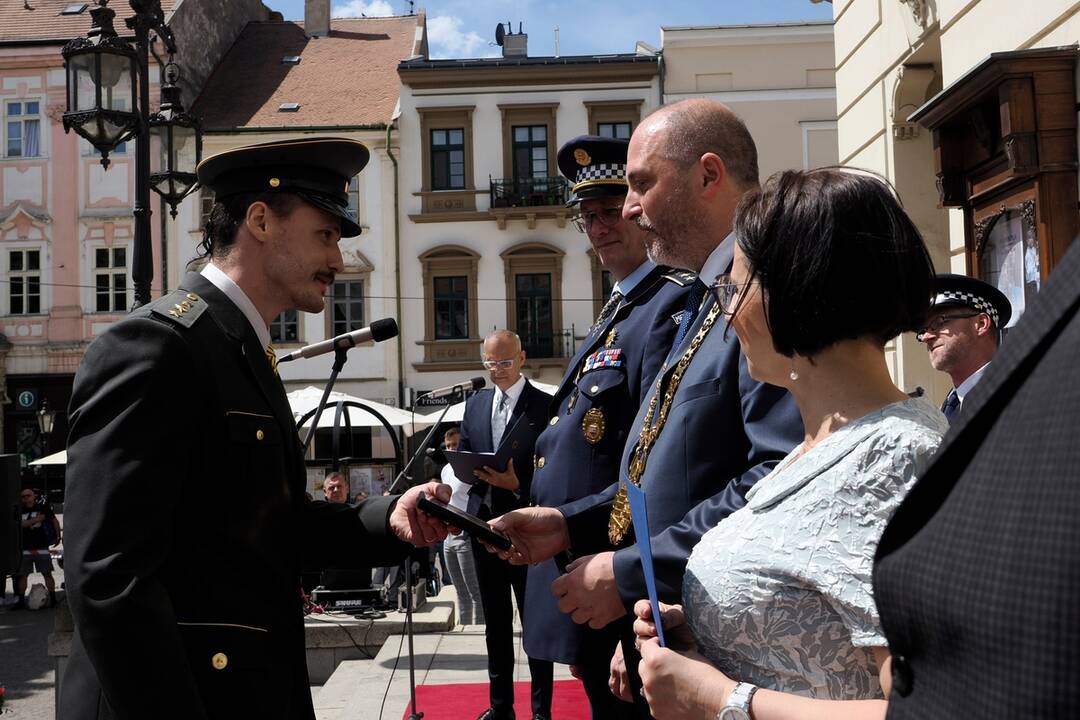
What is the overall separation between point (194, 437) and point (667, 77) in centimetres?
2760

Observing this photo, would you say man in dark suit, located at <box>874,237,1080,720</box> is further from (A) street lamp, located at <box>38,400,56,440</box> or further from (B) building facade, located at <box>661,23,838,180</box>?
(A) street lamp, located at <box>38,400,56,440</box>

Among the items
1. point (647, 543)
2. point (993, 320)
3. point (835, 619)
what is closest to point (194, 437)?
point (647, 543)

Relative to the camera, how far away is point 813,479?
1.56m

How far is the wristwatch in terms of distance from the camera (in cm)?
148

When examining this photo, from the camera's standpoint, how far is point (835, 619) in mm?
1501

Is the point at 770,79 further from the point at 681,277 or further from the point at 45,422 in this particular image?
the point at 681,277

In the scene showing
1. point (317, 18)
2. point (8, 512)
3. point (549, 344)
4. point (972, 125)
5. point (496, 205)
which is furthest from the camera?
point (317, 18)

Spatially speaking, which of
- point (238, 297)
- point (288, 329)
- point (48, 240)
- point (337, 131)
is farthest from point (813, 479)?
point (48, 240)

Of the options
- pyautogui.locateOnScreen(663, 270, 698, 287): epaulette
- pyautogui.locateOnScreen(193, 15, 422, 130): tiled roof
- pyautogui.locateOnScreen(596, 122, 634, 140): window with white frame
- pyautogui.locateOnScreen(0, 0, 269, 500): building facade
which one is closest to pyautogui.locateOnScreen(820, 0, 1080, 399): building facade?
pyautogui.locateOnScreen(663, 270, 698, 287): epaulette

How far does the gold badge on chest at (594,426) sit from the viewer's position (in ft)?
10.5

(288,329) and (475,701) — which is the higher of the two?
(288,329)

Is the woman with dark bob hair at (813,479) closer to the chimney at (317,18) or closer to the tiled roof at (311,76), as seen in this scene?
the tiled roof at (311,76)

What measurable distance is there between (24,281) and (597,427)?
30.5 m

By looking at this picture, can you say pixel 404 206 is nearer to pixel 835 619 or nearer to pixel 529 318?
pixel 529 318
